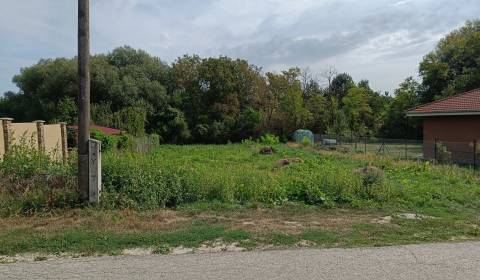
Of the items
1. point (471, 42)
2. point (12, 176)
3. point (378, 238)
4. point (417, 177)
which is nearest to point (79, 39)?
point (12, 176)

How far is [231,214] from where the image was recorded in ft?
29.0

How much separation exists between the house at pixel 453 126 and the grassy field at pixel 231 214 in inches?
502

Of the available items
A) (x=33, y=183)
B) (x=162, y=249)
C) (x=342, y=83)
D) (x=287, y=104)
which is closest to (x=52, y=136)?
(x=33, y=183)

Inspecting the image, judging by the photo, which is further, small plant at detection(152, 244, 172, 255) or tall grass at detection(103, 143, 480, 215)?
tall grass at detection(103, 143, 480, 215)

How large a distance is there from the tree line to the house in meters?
19.7

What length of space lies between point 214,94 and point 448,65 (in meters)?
25.7

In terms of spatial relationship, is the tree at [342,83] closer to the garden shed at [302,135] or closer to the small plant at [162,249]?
the garden shed at [302,135]

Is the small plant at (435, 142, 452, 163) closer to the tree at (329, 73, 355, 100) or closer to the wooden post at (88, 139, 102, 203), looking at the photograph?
the wooden post at (88, 139, 102, 203)

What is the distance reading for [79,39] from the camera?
9219 mm

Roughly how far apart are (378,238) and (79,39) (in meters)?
6.80

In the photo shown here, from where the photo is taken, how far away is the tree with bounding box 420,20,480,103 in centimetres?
4612

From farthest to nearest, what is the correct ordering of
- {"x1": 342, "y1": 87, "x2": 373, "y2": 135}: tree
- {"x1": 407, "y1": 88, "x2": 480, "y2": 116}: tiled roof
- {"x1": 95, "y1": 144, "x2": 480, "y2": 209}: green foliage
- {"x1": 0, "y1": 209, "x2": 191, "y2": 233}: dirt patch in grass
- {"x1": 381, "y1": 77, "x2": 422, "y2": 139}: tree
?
{"x1": 342, "y1": 87, "x2": 373, "y2": 135}: tree < {"x1": 381, "y1": 77, "x2": 422, "y2": 139}: tree < {"x1": 407, "y1": 88, "x2": 480, "y2": 116}: tiled roof < {"x1": 95, "y1": 144, "x2": 480, "y2": 209}: green foliage < {"x1": 0, "y1": 209, "x2": 191, "y2": 233}: dirt patch in grass

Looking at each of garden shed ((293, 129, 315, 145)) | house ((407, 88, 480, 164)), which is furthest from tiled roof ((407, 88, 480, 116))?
garden shed ((293, 129, 315, 145))

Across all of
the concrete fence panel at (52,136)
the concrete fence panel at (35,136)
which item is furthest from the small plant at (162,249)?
the concrete fence panel at (52,136)
